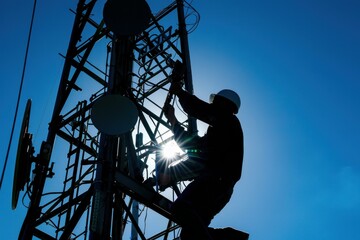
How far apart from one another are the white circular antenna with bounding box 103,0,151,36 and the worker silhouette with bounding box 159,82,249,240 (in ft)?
7.23

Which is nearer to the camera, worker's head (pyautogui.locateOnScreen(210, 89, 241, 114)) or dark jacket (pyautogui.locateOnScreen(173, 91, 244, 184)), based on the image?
dark jacket (pyautogui.locateOnScreen(173, 91, 244, 184))

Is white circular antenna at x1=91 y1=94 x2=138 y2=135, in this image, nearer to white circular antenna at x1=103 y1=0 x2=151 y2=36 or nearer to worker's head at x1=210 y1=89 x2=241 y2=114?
worker's head at x1=210 y1=89 x2=241 y2=114

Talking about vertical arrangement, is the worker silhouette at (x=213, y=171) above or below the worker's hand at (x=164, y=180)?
below

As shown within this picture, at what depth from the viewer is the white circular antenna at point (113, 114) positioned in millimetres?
5984

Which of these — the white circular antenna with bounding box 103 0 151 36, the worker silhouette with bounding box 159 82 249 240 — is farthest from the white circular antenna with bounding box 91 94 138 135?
the white circular antenna with bounding box 103 0 151 36

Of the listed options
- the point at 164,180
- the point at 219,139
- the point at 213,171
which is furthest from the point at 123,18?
the point at 213,171

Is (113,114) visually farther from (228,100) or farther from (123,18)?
(123,18)

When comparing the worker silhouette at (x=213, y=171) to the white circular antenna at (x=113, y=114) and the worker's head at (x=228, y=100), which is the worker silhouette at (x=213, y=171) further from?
the white circular antenna at (x=113, y=114)

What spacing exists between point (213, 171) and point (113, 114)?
176cm

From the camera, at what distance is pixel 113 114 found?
6.07 metres

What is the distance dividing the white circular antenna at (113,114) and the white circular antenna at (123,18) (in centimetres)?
171

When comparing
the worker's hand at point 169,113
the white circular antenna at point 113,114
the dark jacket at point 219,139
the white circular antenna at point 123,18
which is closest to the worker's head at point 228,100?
the dark jacket at point 219,139

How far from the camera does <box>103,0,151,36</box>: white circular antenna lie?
737 cm

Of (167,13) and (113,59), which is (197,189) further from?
(167,13)
